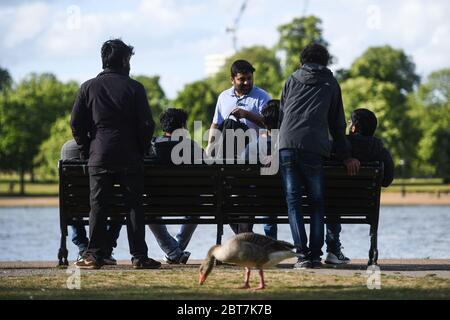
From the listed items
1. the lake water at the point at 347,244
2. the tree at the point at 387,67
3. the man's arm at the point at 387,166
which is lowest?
the lake water at the point at 347,244

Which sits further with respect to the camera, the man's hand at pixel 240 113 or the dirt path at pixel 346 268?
the man's hand at pixel 240 113

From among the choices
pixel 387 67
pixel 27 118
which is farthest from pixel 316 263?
pixel 387 67

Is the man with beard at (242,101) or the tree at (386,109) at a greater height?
the tree at (386,109)

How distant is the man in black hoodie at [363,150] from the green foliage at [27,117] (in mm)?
80238

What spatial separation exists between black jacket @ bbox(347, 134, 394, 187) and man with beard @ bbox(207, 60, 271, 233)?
1090 millimetres

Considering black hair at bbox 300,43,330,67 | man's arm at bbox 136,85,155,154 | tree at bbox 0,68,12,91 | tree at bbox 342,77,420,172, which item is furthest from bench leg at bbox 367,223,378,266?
tree at bbox 0,68,12,91

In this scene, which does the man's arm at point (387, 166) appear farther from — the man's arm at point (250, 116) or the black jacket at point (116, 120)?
the black jacket at point (116, 120)

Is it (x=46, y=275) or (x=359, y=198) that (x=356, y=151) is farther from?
(x=46, y=275)

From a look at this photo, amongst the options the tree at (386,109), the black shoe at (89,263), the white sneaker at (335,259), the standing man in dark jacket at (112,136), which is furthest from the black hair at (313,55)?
the tree at (386,109)

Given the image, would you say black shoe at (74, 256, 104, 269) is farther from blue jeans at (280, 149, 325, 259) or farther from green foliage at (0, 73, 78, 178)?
green foliage at (0, 73, 78, 178)

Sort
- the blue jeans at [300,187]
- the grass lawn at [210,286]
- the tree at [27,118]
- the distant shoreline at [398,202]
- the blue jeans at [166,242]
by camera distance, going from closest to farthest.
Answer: the grass lawn at [210,286], the blue jeans at [300,187], the blue jeans at [166,242], the distant shoreline at [398,202], the tree at [27,118]

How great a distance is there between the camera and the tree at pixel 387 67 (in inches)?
3816

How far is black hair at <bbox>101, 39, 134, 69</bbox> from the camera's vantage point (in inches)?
424
